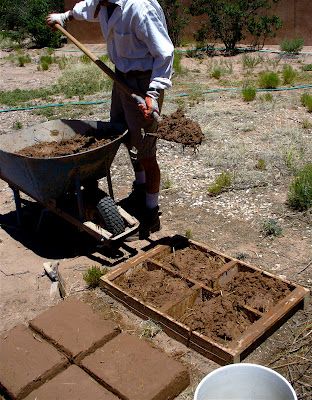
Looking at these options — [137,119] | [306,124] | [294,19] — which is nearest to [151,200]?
[137,119]


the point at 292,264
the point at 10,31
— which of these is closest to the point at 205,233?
the point at 292,264

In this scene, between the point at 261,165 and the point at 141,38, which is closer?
the point at 141,38

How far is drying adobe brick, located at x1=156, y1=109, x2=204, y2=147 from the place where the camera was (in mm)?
6410

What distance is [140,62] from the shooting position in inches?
165

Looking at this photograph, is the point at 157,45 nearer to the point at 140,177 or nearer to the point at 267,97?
the point at 140,177

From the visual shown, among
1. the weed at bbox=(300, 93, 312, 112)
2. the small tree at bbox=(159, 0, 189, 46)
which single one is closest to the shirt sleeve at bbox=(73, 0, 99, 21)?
the weed at bbox=(300, 93, 312, 112)

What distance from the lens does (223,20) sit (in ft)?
43.6

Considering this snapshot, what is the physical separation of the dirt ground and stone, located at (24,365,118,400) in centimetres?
47

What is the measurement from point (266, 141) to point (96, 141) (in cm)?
256

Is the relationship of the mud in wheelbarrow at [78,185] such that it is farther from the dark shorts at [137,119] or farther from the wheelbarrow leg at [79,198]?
the dark shorts at [137,119]

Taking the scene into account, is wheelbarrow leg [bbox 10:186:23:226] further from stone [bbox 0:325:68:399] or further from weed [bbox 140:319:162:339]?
weed [bbox 140:319:162:339]

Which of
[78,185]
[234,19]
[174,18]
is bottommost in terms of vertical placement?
[78,185]

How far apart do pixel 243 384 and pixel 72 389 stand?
909mm

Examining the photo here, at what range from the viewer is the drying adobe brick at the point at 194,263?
12.6 ft
